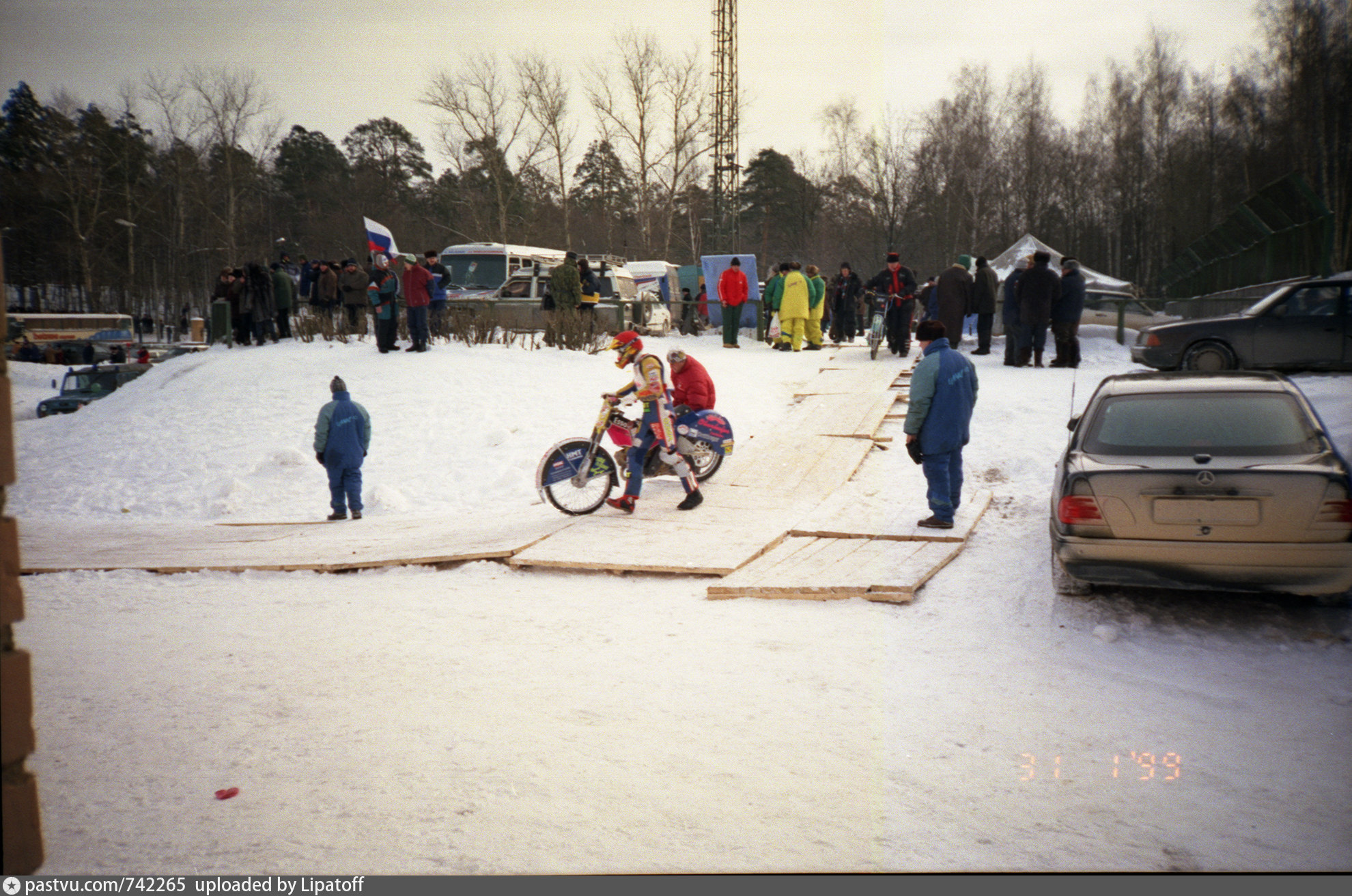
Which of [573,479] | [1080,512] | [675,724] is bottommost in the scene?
[675,724]

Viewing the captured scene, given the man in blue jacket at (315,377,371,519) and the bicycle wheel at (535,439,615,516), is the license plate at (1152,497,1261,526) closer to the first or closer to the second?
the bicycle wheel at (535,439,615,516)

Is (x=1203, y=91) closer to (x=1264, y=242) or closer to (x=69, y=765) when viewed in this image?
(x=1264, y=242)

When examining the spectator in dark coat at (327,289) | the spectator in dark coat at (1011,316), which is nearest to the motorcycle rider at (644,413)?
the spectator in dark coat at (1011,316)

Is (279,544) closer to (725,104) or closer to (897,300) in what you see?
(897,300)

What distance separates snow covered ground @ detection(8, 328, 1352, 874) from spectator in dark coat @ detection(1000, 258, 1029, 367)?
8.92 metres

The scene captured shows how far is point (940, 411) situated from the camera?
7887 millimetres

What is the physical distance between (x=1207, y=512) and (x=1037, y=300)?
11.5 metres

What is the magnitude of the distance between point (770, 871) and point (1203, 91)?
30.5 m

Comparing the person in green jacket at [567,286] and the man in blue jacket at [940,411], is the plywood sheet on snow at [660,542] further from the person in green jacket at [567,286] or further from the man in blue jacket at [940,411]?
the person in green jacket at [567,286]

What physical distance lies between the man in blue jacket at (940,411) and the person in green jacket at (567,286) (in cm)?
1170

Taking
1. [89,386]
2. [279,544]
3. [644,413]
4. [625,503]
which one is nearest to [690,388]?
[644,413]

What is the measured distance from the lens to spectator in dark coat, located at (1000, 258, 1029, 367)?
16.0 meters

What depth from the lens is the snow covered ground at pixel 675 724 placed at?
3.12m

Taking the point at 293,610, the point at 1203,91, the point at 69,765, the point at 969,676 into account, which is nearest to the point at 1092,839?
the point at 969,676
